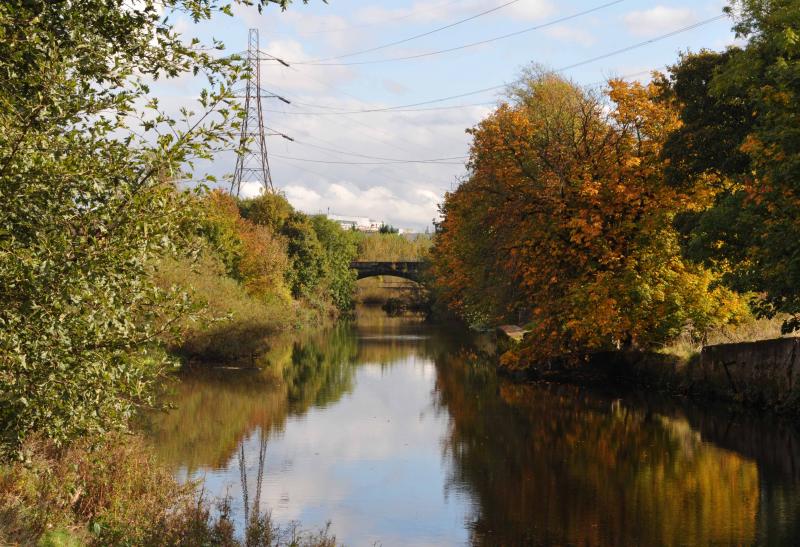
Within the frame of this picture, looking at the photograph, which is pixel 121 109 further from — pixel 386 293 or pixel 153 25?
pixel 386 293

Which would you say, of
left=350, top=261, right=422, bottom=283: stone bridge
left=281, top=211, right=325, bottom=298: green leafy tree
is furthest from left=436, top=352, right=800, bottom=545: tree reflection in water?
left=350, top=261, right=422, bottom=283: stone bridge

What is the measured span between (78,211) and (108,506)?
6903mm

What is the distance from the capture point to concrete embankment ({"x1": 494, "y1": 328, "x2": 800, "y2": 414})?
91.5 feet

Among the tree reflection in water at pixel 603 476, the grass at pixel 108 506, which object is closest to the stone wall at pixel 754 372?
the tree reflection in water at pixel 603 476

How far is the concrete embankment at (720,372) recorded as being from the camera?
91.5ft

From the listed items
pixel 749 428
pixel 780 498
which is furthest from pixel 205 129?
pixel 749 428

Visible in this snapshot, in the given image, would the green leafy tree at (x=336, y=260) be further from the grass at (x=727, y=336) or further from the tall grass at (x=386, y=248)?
the grass at (x=727, y=336)

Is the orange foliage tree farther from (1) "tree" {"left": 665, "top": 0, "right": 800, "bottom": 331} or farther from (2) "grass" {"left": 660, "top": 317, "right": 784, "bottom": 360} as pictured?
(1) "tree" {"left": 665, "top": 0, "right": 800, "bottom": 331}

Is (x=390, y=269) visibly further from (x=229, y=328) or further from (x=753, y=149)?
(x=753, y=149)

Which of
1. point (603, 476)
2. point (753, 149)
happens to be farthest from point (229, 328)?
point (753, 149)

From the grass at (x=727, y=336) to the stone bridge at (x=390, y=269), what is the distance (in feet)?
202

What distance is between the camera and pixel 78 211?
9992mm

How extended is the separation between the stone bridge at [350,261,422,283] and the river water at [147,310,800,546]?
60.7 m

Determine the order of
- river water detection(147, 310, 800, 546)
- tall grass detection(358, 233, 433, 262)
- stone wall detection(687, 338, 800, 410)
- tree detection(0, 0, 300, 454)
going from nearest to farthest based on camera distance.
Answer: tree detection(0, 0, 300, 454), river water detection(147, 310, 800, 546), stone wall detection(687, 338, 800, 410), tall grass detection(358, 233, 433, 262)
